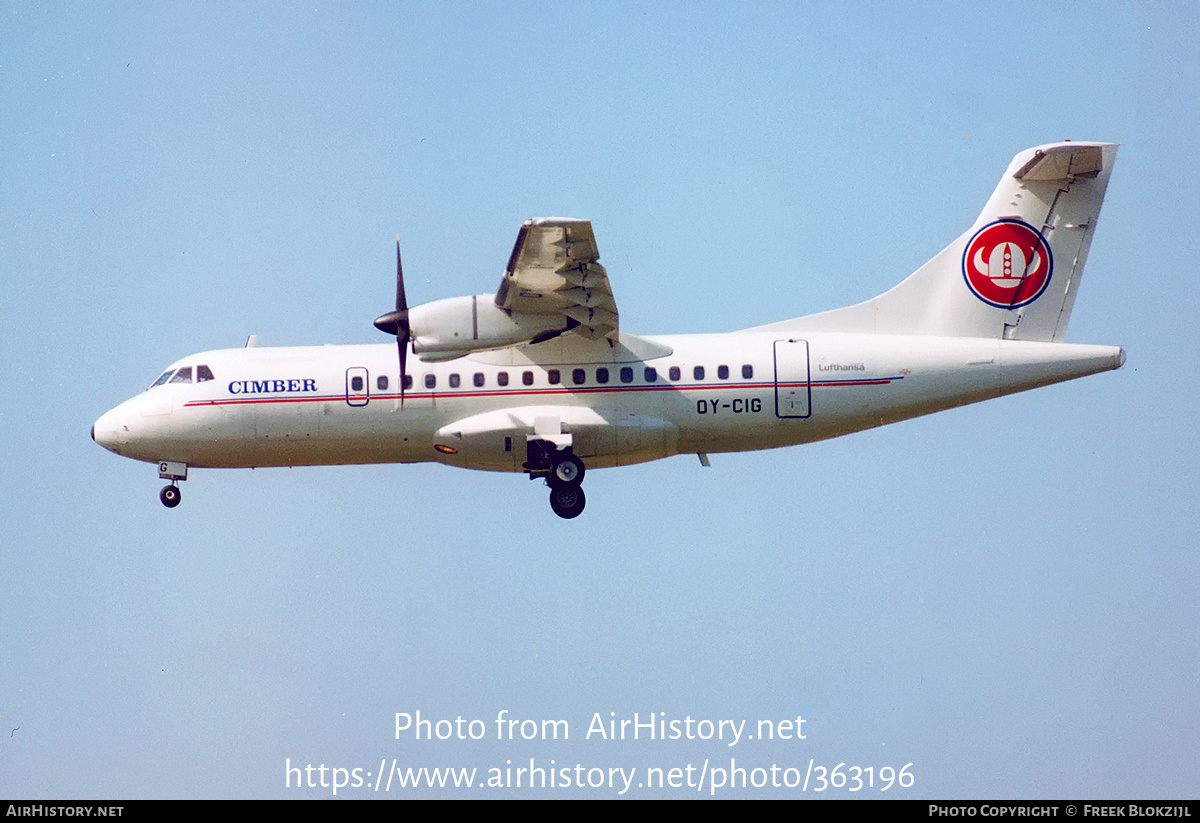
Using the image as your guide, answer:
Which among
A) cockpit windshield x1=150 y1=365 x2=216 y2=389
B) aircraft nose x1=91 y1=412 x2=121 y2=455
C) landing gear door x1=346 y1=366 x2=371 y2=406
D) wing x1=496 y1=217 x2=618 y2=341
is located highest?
wing x1=496 y1=217 x2=618 y2=341

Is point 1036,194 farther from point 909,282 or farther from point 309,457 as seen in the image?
point 309,457

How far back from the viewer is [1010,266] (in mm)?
26375

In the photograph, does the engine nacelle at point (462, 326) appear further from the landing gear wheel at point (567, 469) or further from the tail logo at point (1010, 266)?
the tail logo at point (1010, 266)

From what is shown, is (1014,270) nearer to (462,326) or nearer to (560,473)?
(560,473)

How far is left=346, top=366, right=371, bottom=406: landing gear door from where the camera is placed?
85.3 ft

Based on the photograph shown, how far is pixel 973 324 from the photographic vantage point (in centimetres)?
2619

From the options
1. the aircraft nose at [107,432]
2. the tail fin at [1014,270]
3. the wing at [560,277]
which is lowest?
the aircraft nose at [107,432]

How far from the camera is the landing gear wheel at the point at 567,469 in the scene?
25.5 m

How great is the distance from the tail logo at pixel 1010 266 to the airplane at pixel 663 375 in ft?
0.09

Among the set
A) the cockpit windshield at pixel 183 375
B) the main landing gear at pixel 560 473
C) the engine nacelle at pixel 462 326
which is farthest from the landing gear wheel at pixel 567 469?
the cockpit windshield at pixel 183 375

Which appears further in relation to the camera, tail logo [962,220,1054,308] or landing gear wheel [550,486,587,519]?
tail logo [962,220,1054,308]

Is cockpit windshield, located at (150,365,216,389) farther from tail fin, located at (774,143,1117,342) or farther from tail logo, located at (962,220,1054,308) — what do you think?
tail logo, located at (962,220,1054,308)

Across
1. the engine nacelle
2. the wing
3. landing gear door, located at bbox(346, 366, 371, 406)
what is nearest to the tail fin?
the wing
